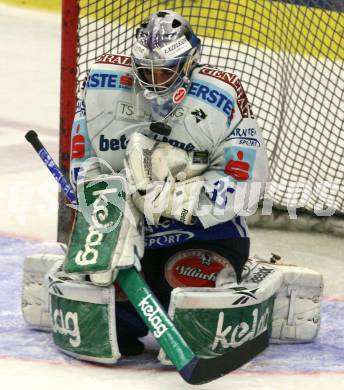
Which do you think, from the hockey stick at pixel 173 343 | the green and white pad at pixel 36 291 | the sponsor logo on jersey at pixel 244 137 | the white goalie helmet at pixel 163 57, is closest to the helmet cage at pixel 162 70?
the white goalie helmet at pixel 163 57

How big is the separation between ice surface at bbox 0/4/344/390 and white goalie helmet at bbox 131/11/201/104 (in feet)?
2.59

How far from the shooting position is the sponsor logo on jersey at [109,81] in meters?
3.62

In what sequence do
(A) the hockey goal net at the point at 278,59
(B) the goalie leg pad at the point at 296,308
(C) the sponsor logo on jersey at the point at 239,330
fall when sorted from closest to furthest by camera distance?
(C) the sponsor logo on jersey at the point at 239,330 → (B) the goalie leg pad at the point at 296,308 → (A) the hockey goal net at the point at 278,59

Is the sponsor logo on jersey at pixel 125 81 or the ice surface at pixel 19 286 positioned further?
the sponsor logo on jersey at pixel 125 81

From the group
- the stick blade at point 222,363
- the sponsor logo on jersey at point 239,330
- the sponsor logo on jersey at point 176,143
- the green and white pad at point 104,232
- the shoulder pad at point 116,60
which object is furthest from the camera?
the shoulder pad at point 116,60

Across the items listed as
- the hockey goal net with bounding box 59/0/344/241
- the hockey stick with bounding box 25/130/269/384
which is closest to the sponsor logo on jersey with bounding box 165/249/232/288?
the hockey stick with bounding box 25/130/269/384

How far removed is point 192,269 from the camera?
3.60m

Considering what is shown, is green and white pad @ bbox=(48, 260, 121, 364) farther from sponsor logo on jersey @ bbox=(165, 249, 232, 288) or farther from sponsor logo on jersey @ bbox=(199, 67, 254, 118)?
sponsor logo on jersey @ bbox=(199, 67, 254, 118)

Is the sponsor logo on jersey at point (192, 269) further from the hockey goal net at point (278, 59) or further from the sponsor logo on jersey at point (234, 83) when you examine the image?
the hockey goal net at point (278, 59)

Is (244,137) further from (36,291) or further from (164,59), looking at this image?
(36,291)

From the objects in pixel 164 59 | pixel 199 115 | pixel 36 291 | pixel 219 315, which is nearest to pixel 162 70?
pixel 164 59

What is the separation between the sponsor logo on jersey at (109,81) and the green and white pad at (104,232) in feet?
1.05

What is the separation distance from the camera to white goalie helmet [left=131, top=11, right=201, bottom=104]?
3.45 metres

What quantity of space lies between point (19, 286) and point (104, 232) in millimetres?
879
